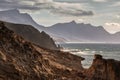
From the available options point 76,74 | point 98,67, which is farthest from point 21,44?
point 98,67

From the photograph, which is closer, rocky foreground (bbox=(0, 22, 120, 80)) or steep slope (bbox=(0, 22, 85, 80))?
rocky foreground (bbox=(0, 22, 120, 80))

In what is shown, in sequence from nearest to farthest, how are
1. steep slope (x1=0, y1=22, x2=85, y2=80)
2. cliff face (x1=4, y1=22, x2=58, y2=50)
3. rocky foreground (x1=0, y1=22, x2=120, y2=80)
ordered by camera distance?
rocky foreground (x1=0, y1=22, x2=120, y2=80) → steep slope (x1=0, y1=22, x2=85, y2=80) → cliff face (x1=4, y1=22, x2=58, y2=50)

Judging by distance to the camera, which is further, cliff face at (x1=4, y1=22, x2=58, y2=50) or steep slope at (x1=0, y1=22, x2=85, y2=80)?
cliff face at (x1=4, y1=22, x2=58, y2=50)

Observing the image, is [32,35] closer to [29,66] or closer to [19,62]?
[29,66]

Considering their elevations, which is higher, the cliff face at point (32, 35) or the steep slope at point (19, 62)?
the steep slope at point (19, 62)

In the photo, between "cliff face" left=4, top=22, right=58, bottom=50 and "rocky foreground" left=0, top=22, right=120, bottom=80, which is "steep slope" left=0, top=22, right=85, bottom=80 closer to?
"rocky foreground" left=0, top=22, right=120, bottom=80

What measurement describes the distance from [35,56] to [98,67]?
13764mm

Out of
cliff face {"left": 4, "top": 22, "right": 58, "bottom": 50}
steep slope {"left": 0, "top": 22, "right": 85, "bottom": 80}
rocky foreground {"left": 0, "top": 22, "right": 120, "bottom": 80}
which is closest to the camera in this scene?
rocky foreground {"left": 0, "top": 22, "right": 120, "bottom": 80}

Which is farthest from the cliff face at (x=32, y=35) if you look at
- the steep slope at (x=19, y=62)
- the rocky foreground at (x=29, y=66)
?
the steep slope at (x=19, y=62)

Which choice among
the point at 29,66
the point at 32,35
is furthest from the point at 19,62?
the point at 32,35

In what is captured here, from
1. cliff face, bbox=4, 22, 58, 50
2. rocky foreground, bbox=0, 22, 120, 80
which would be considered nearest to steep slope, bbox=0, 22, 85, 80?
rocky foreground, bbox=0, 22, 120, 80

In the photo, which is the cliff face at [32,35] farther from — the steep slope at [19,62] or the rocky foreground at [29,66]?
the steep slope at [19,62]

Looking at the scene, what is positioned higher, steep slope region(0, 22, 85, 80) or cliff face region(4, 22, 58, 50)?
steep slope region(0, 22, 85, 80)

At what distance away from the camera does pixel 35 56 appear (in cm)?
5153
